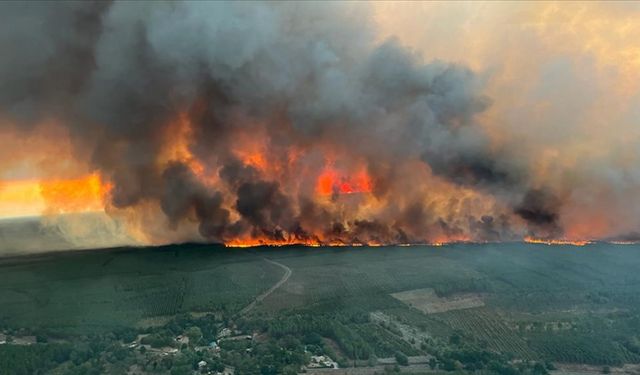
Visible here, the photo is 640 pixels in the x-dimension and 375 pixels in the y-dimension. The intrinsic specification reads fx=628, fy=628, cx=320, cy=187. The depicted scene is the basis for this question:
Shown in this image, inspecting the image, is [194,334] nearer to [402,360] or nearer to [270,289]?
[270,289]

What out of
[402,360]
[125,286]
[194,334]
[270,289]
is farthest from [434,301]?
[125,286]

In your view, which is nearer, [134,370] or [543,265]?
[134,370]

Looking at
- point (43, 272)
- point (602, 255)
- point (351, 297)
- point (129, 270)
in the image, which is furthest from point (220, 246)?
point (602, 255)

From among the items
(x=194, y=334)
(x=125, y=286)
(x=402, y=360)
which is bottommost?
(x=402, y=360)

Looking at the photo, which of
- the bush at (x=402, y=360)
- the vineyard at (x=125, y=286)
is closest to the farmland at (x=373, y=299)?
the vineyard at (x=125, y=286)

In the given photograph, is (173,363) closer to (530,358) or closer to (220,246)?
(530,358)

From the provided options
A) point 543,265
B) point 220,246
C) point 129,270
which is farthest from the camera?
point 220,246

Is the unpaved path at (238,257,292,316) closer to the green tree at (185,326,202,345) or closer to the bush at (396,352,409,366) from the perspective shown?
the green tree at (185,326,202,345)

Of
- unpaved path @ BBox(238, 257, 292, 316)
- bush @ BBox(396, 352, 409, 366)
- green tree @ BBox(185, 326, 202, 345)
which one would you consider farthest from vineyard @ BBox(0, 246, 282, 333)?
bush @ BBox(396, 352, 409, 366)

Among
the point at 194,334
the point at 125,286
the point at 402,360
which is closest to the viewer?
the point at 402,360
